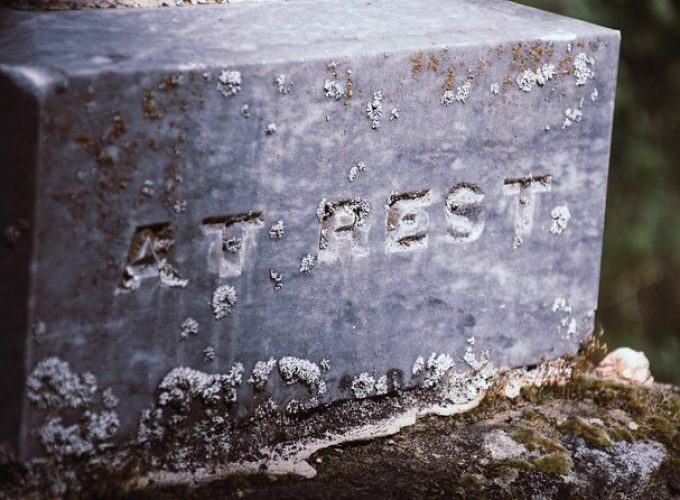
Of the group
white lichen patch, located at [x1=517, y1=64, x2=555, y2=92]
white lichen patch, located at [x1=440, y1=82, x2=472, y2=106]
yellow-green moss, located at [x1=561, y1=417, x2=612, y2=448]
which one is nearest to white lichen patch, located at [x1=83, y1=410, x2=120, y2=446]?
white lichen patch, located at [x1=440, y1=82, x2=472, y2=106]

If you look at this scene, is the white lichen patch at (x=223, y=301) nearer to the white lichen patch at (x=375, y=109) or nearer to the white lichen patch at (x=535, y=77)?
the white lichen patch at (x=375, y=109)

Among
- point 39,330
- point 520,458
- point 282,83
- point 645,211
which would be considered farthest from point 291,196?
point 645,211

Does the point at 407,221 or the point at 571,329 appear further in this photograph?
the point at 571,329

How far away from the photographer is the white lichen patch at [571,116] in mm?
2615

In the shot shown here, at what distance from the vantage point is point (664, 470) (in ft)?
8.10

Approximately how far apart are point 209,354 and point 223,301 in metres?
0.11

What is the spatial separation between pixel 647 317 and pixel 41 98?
16.5 ft

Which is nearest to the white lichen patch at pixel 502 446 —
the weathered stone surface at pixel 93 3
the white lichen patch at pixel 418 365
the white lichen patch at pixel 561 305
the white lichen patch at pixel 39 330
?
the white lichen patch at pixel 418 365

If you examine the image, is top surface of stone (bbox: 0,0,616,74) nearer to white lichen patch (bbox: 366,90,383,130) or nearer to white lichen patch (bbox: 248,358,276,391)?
white lichen patch (bbox: 366,90,383,130)

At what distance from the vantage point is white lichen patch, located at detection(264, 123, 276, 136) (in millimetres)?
2148

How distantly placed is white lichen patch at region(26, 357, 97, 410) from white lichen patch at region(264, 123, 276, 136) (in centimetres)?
59

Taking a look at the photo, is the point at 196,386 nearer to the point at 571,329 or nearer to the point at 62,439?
the point at 62,439

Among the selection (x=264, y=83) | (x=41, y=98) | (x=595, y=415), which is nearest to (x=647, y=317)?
(x=595, y=415)

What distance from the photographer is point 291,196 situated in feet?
7.29
